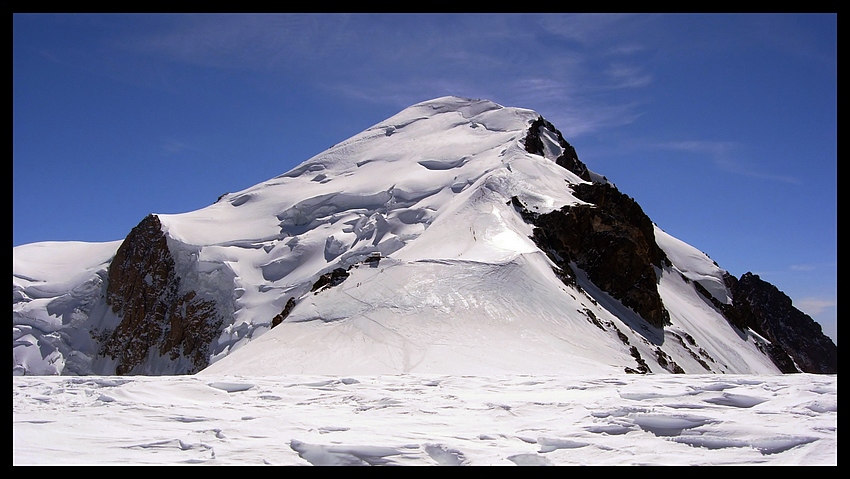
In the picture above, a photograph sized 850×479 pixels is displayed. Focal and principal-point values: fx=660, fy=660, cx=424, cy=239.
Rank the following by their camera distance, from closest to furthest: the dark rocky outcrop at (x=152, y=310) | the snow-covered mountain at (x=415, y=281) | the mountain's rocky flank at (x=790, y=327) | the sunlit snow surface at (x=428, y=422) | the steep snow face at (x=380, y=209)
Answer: the sunlit snow surface at (x=428, y=422)
the snow-covered mountain at (x=415, y=281)
the steep snow face at (x=380, y=209)
the dark rocky outcrop at (x=152, y=310)
the mountain's rocky flank at (x=790, y=327)

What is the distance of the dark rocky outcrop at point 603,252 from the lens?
3203 cm

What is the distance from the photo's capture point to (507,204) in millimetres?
34094

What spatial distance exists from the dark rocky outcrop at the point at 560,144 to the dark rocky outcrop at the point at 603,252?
1551cm

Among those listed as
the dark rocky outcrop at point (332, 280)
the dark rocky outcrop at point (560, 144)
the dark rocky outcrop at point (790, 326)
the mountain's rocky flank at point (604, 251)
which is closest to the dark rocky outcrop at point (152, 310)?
the dark rocky outcrop at point (332, 280)

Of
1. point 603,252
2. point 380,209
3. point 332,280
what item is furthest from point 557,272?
point 380,209

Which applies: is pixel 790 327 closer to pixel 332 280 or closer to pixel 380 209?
pixel 380 209

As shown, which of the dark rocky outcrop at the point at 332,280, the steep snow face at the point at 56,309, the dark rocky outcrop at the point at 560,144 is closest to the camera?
the dark rocky outcrop at the point at 332,280

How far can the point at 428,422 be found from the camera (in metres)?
7.45

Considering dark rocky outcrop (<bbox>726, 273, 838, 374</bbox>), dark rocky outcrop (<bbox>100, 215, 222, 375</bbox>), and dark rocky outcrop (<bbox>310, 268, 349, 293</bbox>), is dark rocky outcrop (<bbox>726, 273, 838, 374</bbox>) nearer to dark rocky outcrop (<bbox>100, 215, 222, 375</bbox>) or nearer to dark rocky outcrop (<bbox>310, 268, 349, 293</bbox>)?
dark rocky outcrop (<bbox>310, 268, 349, 293</bbox>)

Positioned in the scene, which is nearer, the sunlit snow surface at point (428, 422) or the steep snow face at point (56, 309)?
the sunlit snow surface at point (428, 422)

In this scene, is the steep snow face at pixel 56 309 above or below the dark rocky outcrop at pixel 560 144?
below

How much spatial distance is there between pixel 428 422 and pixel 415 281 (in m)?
16.9

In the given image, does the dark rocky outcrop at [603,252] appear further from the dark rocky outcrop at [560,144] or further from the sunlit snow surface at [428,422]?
the sunlit snow surface at [428,422]
